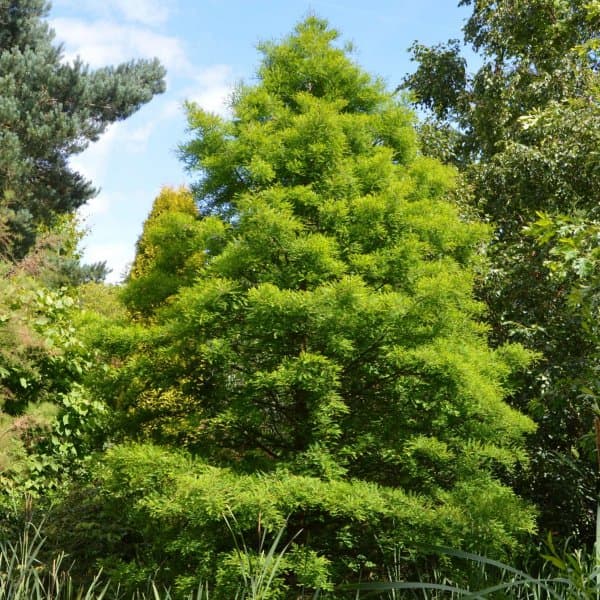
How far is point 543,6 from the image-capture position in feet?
36.3

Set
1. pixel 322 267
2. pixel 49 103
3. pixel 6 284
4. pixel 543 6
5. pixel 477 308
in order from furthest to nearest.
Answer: pixel 49 103, pixel 543 6, pixel 6 284, pixel 477 308, pixel 322 267

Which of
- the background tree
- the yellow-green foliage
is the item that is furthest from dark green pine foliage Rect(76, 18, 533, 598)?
the background tree

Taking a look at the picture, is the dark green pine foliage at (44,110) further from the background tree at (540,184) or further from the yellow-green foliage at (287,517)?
the yellow-green foliage at (287,517)

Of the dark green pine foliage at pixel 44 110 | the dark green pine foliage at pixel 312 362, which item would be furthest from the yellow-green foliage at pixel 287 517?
the dark green pine foliage at pixel 44 110

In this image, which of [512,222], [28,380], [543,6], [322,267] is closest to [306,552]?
[322,267]

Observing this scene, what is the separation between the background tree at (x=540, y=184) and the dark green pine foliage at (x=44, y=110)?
6.68 metres

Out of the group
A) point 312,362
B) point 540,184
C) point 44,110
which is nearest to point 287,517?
point 312,362

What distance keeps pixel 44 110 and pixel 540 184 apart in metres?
9.57

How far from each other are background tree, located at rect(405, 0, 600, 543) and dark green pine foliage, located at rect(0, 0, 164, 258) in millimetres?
6682

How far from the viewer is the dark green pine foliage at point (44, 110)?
45.5 feet

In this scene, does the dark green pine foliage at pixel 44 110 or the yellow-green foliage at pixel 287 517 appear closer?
the yellow-green foliage at pixel 287 517

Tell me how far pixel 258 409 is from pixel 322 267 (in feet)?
4.61

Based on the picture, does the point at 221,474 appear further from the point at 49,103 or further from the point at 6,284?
the point at 49,103

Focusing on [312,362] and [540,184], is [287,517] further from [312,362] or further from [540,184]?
[540,184]
